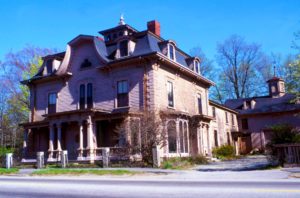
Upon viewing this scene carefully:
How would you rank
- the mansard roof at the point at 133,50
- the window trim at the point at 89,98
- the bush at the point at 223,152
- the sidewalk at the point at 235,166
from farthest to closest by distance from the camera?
1. the bush at the point at 223,152
2. the window trim at the point at 89,98
3. the mansard roof at the point at 133,50
4. the sidewalk at the point at 235,166

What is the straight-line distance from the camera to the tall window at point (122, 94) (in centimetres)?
2577

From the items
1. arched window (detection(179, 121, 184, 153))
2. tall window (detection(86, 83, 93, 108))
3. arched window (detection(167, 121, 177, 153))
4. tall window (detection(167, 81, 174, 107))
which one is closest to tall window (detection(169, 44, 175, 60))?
tall window (detection(167, 81, 174, 107))

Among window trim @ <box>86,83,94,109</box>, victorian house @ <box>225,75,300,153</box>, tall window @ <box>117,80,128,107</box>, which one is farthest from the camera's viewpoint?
victorian house @ <box>225,75,300,153</box>

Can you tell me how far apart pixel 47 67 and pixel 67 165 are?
1083 cm

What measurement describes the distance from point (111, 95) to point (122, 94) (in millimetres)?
971

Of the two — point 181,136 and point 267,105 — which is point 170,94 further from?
point 267,105

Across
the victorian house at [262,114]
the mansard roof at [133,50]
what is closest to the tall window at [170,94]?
the mansard roof at [133,50]

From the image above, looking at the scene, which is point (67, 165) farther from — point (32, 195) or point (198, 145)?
point (32, 195)

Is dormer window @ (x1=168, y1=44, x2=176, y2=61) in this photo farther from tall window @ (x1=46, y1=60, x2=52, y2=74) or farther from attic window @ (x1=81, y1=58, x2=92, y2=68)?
tall window @ (x1=46, y1=60, x2=52, y2=74)

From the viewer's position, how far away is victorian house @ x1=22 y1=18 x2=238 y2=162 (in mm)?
24828

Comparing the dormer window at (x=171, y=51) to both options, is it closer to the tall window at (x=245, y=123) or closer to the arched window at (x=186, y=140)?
the arched window at (x=186, y=140)

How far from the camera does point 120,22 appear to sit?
33.5 metres

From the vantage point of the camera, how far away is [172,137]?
23.7 metres

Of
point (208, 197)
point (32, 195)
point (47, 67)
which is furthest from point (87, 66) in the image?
point (208, 197)
